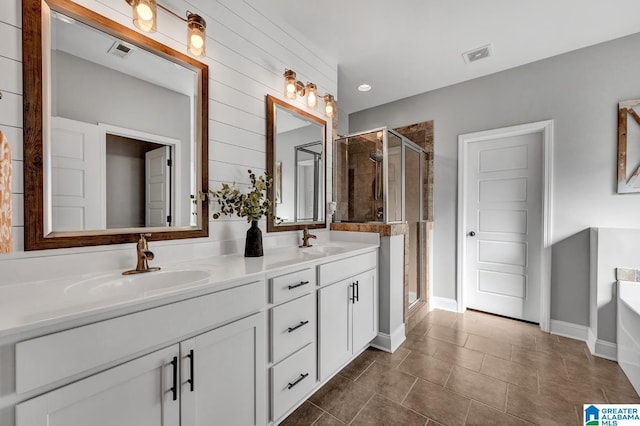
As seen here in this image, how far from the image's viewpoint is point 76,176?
1.24 metres

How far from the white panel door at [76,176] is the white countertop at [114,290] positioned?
258 millimetres

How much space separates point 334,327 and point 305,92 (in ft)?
6.28

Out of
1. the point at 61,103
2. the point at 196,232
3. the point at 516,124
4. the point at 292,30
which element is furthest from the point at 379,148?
the point at 61,103

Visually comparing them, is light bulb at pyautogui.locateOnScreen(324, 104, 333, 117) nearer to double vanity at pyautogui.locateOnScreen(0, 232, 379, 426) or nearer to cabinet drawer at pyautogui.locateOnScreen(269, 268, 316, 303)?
double vanity at pyautogui.locateOnScreen(0, 232, 379, 426)

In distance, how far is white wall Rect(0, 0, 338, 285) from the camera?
3.54 ft

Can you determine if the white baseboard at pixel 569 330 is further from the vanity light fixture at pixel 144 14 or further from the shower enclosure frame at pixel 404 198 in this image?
the vanity light fixture at pixel 144 14

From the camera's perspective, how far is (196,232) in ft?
5.41

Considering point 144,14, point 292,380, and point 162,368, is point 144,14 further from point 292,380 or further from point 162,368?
point 292,380

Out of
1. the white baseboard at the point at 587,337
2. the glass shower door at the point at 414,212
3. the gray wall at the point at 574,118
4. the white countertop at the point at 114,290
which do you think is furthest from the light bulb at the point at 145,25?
the white baseboard at the point at 587,337

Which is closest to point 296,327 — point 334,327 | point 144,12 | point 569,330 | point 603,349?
point 334,327

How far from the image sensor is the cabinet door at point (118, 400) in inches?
29.7

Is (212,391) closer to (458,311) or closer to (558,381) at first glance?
(558,381)

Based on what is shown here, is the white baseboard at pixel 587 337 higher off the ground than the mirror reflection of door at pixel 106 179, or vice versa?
the mirror reflection of door at pixel 106 179

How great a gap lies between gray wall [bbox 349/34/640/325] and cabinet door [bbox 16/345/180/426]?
3295 mm
